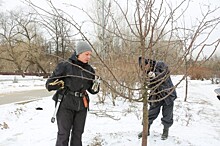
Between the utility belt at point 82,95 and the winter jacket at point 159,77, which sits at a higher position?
the winter jacket at point 159,77

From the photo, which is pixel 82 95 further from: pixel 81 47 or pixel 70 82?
pixel 81 47

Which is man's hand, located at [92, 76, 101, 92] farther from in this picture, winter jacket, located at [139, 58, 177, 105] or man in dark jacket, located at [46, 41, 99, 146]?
winter jacket, located at [139, 58, 177, 105]

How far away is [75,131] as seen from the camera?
3.57 m

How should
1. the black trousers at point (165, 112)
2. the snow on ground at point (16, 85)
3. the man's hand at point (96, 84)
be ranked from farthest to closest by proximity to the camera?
the snow on ground at point (16, 85) < the black trousers at point (165, 112) < the man's hand at point (96, 84)

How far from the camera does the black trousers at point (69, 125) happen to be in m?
3.40

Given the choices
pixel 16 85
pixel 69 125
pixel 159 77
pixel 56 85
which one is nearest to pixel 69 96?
pixel 56 85

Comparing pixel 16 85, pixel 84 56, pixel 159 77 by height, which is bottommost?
pixel 16 85

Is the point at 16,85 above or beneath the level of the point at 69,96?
beneath

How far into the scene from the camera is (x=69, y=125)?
3455 mm

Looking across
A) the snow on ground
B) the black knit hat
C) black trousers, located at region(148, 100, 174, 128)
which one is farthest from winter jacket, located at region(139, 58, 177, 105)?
the snow on ground

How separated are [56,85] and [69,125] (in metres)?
0.57

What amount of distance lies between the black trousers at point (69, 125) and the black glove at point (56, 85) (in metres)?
0.27

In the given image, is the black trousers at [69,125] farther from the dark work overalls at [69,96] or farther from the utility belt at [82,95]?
the utility belt at [82,95]

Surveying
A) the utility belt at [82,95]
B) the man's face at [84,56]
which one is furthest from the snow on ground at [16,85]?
the man's face at [84,56]
